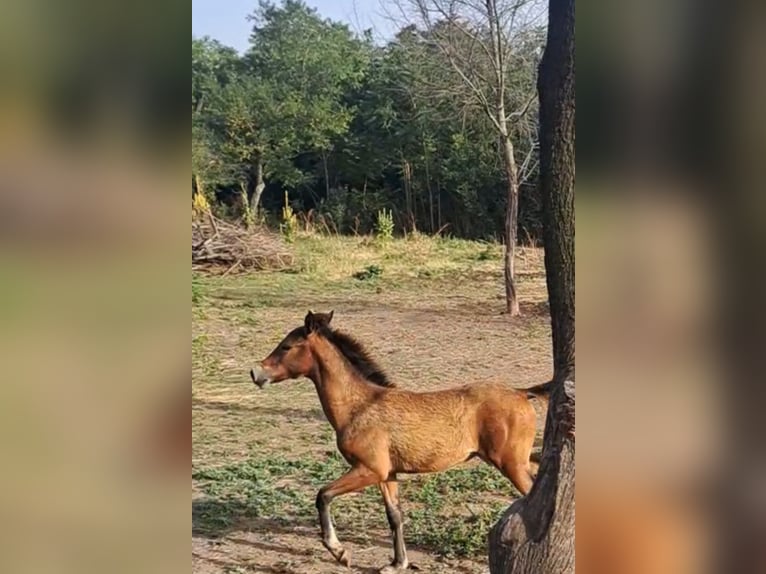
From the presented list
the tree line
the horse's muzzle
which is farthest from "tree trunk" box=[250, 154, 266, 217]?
the horse's muzzle

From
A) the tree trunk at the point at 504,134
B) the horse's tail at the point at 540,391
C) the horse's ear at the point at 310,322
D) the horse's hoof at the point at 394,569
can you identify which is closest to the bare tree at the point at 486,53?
the tree trunk at the point at 504,134

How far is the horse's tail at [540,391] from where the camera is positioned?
2.12m

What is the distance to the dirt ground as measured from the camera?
207 centimetres

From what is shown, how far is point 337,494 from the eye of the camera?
2.12 metres

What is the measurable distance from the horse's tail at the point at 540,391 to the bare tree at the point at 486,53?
1.47 feet

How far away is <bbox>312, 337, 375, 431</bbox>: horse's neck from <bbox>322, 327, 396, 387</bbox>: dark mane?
0.02m
